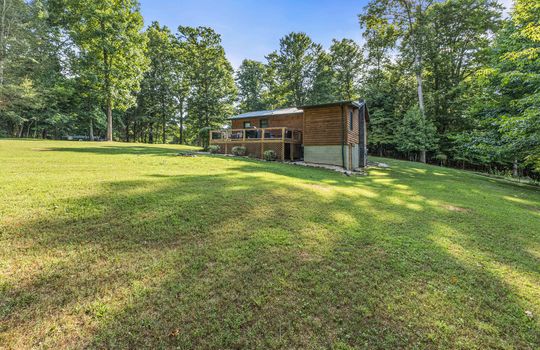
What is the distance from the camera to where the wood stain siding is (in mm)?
16812

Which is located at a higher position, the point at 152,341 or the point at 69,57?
the point at 69,57

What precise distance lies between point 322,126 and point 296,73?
2193 centimetres

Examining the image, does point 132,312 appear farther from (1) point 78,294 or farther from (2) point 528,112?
(2) point 528,112

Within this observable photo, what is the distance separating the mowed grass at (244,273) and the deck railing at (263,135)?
12291 mm

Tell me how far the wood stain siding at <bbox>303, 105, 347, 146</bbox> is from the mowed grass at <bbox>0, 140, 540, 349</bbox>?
10831mm

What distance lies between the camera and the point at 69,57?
95.2 feet

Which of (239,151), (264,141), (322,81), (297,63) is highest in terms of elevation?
(297,63)

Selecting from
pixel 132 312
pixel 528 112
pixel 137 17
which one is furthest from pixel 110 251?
pixel 137 17

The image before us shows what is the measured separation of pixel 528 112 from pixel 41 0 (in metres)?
45.1

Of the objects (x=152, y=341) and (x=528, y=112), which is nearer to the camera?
(x=152, y=341)

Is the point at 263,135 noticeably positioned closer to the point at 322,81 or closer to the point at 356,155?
the point at 356,155

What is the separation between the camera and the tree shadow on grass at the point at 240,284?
258cm

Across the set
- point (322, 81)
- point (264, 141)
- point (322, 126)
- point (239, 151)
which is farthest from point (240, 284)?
point (322, 81)

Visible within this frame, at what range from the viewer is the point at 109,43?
77.2 ft
